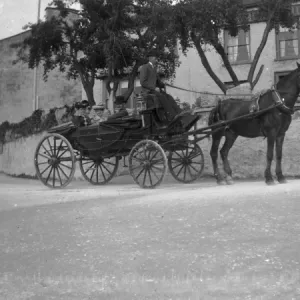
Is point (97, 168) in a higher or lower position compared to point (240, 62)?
lower

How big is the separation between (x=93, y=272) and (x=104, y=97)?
22.5m

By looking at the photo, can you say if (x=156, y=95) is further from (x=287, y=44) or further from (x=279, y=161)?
(x=287, y=44)

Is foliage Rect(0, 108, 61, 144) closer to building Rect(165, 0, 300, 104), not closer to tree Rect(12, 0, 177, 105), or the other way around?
tree Rect(12, 0, 177, 105)

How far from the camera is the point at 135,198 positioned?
7816 millimetres

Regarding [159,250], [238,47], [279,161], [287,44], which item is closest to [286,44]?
[287,44]

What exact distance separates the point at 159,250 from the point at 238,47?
2053cm

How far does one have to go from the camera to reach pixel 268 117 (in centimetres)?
948

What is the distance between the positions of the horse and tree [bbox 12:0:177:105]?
8025mm

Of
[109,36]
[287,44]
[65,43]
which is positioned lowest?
[109,36]

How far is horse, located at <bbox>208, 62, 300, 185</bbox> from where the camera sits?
9336mm

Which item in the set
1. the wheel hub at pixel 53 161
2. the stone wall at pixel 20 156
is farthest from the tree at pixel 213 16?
the wheel hub at pixel 53 161

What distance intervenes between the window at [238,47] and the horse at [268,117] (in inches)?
556

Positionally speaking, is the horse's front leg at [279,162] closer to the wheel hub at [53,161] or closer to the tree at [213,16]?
the wheel hub at [53,161]

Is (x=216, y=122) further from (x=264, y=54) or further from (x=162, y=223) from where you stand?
(x=264, y=54)
